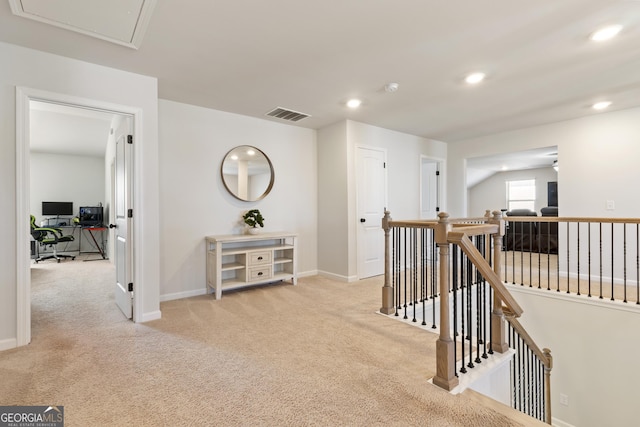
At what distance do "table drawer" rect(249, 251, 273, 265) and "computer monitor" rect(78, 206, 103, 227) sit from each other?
18.6ft

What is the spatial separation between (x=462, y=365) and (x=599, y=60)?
114 inches

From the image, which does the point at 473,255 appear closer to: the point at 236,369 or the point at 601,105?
the point at 236,369

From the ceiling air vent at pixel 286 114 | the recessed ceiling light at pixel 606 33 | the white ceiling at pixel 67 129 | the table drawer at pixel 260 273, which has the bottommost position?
the table drawer at pixel 260 273

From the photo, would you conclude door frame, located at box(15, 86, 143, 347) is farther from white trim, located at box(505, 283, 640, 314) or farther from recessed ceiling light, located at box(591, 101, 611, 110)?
recessed ceiling light, located at box(591, 101, 611, 110)

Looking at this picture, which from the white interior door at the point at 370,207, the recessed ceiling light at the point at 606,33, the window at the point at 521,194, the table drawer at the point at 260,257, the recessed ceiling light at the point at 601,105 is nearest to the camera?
the recessed ceiling light at the point at 606,33

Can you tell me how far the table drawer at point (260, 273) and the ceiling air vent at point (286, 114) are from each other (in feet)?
6.83

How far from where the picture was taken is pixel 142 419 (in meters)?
1.48

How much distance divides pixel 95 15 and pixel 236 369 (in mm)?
2575

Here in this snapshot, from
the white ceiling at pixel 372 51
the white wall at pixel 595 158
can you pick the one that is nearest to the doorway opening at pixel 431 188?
the white wall at pixel 595 158

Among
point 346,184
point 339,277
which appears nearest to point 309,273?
point 339,277

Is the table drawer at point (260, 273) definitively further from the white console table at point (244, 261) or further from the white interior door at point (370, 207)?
the white interior door at point (370, 207)

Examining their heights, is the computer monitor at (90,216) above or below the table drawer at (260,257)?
above

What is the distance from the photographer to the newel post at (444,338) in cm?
173

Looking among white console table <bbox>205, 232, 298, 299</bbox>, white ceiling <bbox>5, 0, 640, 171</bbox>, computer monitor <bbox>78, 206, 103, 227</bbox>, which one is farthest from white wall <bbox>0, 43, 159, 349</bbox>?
computer monitor <bbox>78, 206, 103, 227</bbox>
